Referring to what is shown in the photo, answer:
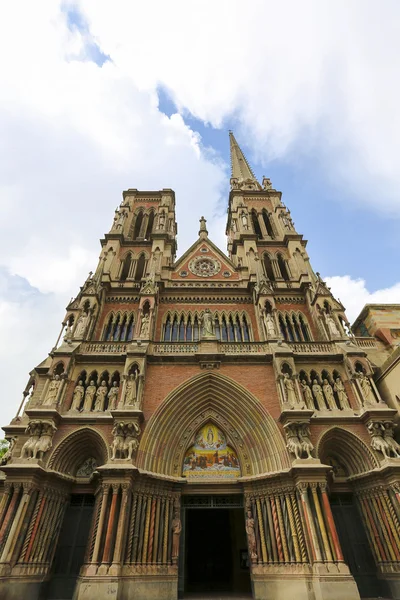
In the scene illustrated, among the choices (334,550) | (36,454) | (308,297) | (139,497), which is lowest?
(334,550)

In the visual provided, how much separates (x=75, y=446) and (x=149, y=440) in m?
2.89

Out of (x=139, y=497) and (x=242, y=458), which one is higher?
(x=242, y=458)

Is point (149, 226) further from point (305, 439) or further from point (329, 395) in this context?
point (305, 439)

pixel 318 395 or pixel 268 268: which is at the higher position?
pixel 268 268

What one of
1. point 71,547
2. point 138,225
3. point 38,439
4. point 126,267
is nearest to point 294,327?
point 126,267

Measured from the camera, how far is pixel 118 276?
66.1 ft

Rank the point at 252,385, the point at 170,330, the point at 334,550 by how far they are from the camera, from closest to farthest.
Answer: the point at 334,550, the point at 252,385, the point at 170,330

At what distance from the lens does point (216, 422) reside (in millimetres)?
13414

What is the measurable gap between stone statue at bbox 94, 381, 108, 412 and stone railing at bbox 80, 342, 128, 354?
171 centimetres

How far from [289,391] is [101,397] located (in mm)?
7899

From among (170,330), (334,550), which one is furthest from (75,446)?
(334,550)

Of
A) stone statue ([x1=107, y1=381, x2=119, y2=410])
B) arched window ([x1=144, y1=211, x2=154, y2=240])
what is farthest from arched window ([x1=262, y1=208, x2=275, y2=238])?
stone statue ([x1=107, y1=381, x2=119, y2=410])

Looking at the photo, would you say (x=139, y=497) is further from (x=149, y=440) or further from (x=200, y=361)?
(x=200, y=361)

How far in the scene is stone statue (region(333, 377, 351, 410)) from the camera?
1300cm
